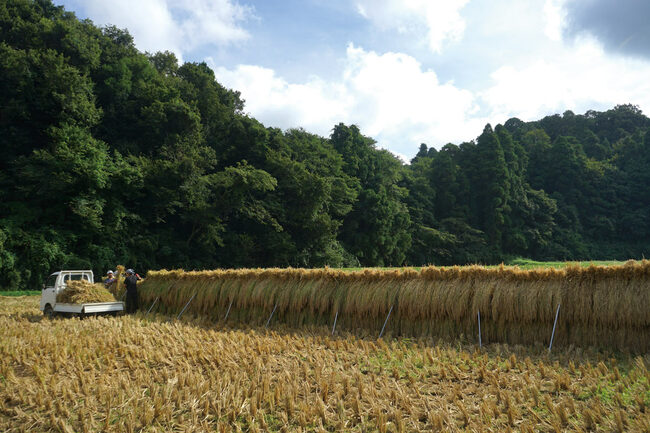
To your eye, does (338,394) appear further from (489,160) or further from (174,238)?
(489,160)

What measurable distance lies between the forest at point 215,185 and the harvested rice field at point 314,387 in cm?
2052

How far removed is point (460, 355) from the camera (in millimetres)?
7766

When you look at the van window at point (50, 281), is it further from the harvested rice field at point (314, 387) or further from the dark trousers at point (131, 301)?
the harvested rice field at point (314, 387)

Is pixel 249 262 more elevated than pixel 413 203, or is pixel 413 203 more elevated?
pixel 413 203

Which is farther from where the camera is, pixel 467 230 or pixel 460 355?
pixel 467 230

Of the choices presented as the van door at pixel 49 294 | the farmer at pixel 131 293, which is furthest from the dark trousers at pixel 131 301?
the van door at pixel 49 294

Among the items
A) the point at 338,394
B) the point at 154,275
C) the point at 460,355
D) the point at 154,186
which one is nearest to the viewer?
the point at 338,394

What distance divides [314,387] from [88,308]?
10.3 meters

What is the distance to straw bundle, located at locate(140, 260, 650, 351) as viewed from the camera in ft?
26.8

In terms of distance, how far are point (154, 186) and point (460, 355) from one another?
1131 inches

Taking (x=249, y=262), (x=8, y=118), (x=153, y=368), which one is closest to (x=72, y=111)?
(x=8, y=118)

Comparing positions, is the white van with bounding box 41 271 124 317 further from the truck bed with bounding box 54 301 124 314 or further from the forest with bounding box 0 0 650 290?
the forest with bounding box 0 0 650 290

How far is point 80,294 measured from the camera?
13641mm

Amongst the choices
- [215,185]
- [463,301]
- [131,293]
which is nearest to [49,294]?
[131,293]
